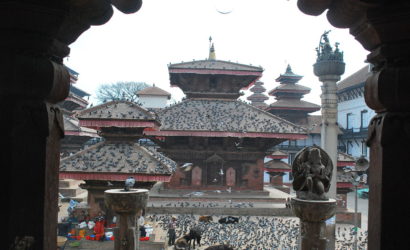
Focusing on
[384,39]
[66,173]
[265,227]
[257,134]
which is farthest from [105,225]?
[384,39]

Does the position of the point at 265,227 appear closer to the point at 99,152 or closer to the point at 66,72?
the point at 99,152

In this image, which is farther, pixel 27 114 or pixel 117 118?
pixel 117 118

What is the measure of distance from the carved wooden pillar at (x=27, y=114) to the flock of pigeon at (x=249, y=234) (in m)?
9.69

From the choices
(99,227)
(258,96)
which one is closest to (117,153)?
(99,227)

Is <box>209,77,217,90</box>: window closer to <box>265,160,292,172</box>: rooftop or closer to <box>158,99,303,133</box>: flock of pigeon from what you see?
<box>158,99,303,133</box>: flock of pigeon

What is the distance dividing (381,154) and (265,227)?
13.6 m

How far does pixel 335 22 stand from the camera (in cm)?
301

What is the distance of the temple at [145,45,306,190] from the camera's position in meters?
19.7

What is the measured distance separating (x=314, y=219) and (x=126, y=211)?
3.44 metres

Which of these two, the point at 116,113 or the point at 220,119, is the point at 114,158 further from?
the point at 220,119

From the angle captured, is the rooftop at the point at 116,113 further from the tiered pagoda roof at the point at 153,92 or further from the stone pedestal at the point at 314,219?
the tiered pagoda roof at the point at 153,92

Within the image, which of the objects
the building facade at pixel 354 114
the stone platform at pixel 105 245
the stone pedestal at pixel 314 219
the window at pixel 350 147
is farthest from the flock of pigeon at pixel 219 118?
the window at pixel 350 147

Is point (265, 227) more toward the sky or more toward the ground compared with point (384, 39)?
more toward the ground

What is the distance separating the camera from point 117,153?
503 inches
